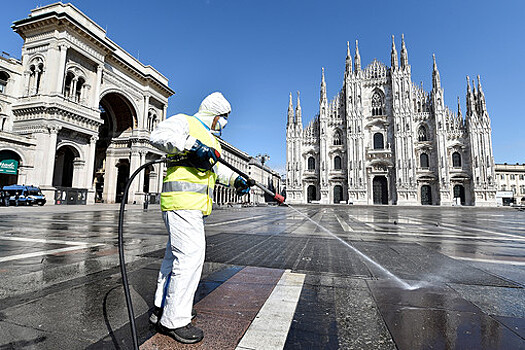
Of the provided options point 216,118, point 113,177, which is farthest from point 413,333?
point 113,177

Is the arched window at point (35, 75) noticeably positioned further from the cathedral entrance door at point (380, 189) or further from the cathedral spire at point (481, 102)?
the cathedral spire at point (481, 102)

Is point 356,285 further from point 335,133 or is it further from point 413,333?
point 335,133

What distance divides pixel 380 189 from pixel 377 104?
1401 cm

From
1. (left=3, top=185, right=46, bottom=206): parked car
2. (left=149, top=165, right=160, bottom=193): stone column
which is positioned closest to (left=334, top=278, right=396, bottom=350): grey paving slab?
(left=3, top=185, right=46, bottom=206): parked car

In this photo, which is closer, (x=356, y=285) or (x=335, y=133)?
(x=356, y=285)

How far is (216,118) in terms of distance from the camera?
2262mm

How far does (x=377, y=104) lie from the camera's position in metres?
42.4

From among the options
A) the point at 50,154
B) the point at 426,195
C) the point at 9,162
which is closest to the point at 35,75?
the point at 50,154

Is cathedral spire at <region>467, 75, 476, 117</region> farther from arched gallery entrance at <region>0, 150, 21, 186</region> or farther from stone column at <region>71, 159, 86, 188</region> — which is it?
arched gallery entrance at <region>0, 150, 21, 186</region>

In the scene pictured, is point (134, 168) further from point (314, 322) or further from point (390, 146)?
point (390, 146)

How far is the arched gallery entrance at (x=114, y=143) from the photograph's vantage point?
30656 millimetres

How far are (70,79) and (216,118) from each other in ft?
95.6

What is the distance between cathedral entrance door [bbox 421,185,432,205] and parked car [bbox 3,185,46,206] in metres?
45.5

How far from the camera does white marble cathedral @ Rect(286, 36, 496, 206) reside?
37.4 metres
